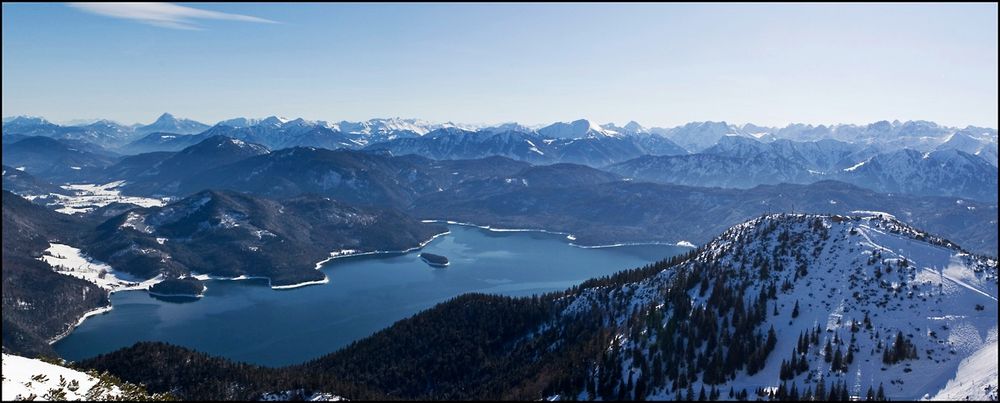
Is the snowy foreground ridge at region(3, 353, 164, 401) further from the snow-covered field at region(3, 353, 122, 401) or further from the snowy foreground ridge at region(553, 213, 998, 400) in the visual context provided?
the snowy foreground ridge at region(553, 213, 998, 400)

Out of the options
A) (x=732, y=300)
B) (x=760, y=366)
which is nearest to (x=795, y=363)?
(x=760, y=366)

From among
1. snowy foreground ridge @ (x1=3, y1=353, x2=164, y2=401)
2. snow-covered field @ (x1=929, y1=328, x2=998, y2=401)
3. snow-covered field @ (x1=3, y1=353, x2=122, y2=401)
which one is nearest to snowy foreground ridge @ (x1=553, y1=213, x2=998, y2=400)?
snow-covered field @ (x1=929, y1=328, x2=998, y2=401)

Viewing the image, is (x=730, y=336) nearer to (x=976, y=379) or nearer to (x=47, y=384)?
(x=976, y=379)

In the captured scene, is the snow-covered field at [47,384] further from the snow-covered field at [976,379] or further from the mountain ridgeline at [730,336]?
the snow-covered field at [976,379]

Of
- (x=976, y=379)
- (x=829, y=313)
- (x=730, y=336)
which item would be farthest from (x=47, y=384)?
(x=829, y=313)

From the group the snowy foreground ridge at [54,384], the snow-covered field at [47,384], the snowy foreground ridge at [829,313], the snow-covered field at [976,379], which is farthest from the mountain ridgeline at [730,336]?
the snow-covered field at [47,384]

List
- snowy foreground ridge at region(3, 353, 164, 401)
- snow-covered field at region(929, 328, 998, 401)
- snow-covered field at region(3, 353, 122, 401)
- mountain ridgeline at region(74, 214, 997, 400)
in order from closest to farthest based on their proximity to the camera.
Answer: snow-covered field at region(3, 353, 122, 401) < snowy foreground ridge at region(3, 353, 164, 401) < snow-covered field at region(929, 328, 998, 401) < mountain ridgeline at region(74, 214, 997, 400)

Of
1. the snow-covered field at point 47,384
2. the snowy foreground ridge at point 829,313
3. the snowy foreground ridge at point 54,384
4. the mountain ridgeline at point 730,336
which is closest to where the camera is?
the snow-covered field at point 47,384
